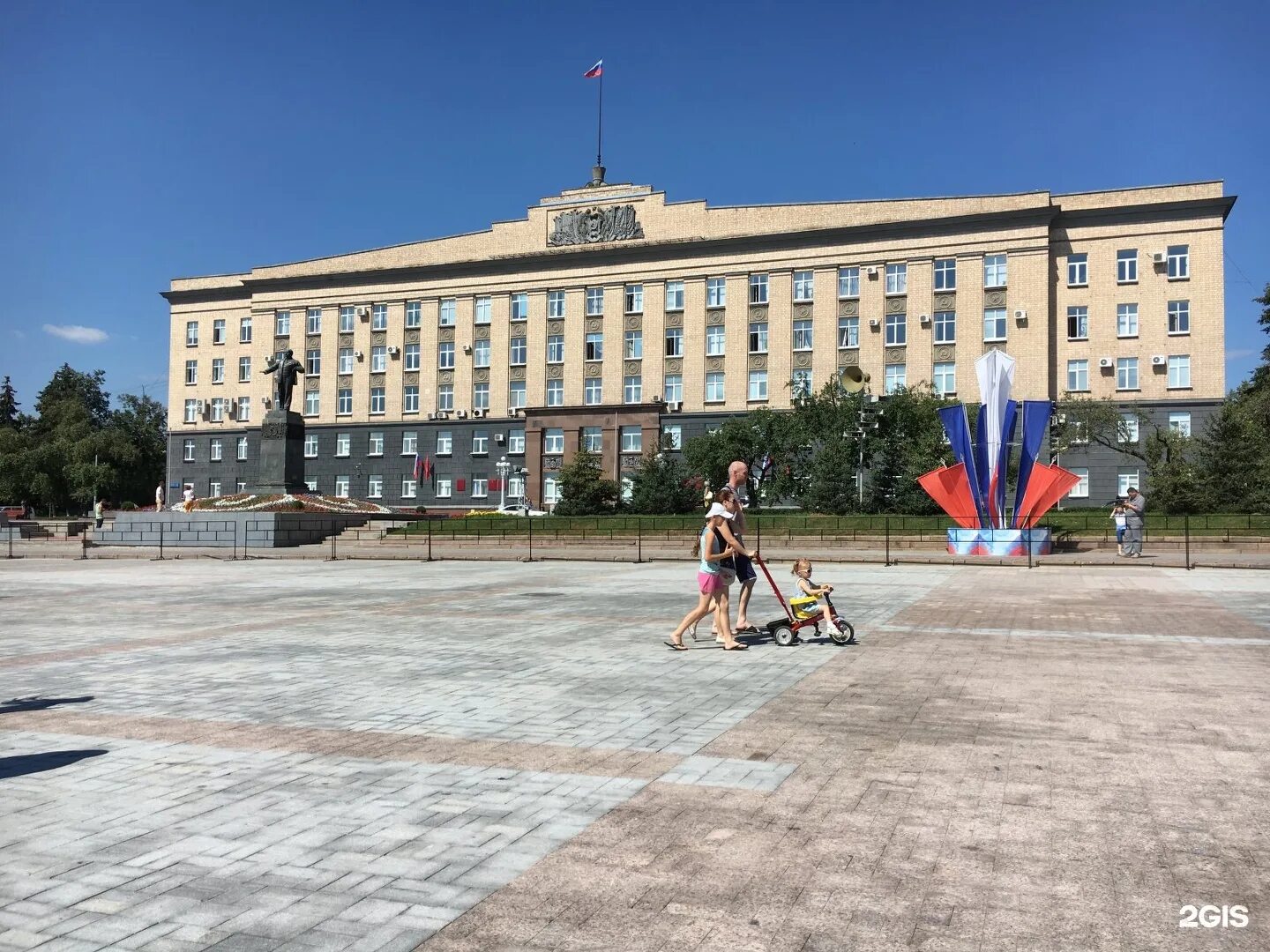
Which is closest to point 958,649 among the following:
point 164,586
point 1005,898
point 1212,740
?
point 1212,740

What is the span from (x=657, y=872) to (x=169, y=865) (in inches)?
80.6

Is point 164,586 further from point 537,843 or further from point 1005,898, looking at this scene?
point 1005,898

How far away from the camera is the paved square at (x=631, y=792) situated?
3.63 meters

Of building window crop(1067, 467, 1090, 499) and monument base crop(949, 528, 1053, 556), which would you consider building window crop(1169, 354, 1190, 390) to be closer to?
building window crop(1067, 467, 1090, 499)

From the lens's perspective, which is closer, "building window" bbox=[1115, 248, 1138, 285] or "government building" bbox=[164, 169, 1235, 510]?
"government building" bbox=[164, 169, 1235, 510]

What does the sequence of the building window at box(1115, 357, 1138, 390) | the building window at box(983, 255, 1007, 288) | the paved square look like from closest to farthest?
the paved square, the building window at box(1115, 357, 1138, 390), the building window at box(983, 255, 1007, 288)

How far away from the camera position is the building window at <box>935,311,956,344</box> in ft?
186

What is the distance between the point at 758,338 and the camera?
60875 mm

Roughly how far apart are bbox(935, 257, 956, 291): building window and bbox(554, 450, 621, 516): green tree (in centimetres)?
2385

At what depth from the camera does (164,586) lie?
62.8ft

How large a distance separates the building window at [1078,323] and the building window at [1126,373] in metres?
2.28

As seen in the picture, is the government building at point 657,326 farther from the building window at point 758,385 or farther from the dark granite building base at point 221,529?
the dark granite building base at point 221,529

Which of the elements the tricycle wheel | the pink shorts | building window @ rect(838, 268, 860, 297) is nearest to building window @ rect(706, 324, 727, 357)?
building window @ rect(838, 268, 860, 297)

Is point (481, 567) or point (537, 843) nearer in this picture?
point (537, 843)
